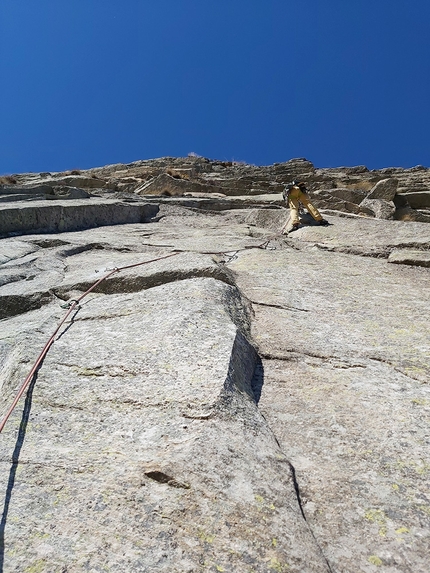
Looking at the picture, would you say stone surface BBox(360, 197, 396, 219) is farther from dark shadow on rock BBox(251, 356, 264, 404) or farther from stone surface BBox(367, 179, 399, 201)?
dark shadow on rock BBox(251, 356, 264, 404)

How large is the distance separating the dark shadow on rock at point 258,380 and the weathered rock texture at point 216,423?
0.02 m

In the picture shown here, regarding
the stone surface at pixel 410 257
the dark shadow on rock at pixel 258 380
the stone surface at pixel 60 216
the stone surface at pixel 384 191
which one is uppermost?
the stone surface at pixel 384 191

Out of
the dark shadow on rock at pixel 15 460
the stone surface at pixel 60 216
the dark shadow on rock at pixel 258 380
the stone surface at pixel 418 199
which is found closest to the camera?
the dark shadow on rock at pixel 15 460

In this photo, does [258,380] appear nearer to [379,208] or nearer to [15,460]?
[15,460]

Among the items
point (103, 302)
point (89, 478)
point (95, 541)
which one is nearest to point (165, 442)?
point (89, 478)

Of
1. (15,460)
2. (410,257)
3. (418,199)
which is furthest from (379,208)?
(15,460)

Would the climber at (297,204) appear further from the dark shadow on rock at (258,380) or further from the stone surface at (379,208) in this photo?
the dark shadow on rock at (258,380)

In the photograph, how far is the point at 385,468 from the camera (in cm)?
207

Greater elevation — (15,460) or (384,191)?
(384,191)

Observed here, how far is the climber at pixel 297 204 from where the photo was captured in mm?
8586

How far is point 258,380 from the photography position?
111 inches

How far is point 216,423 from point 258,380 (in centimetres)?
74

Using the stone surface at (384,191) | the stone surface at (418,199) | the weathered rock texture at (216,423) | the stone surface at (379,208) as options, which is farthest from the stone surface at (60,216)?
the stone surface at (418,199)

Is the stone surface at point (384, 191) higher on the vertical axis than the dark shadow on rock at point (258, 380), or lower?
higher
